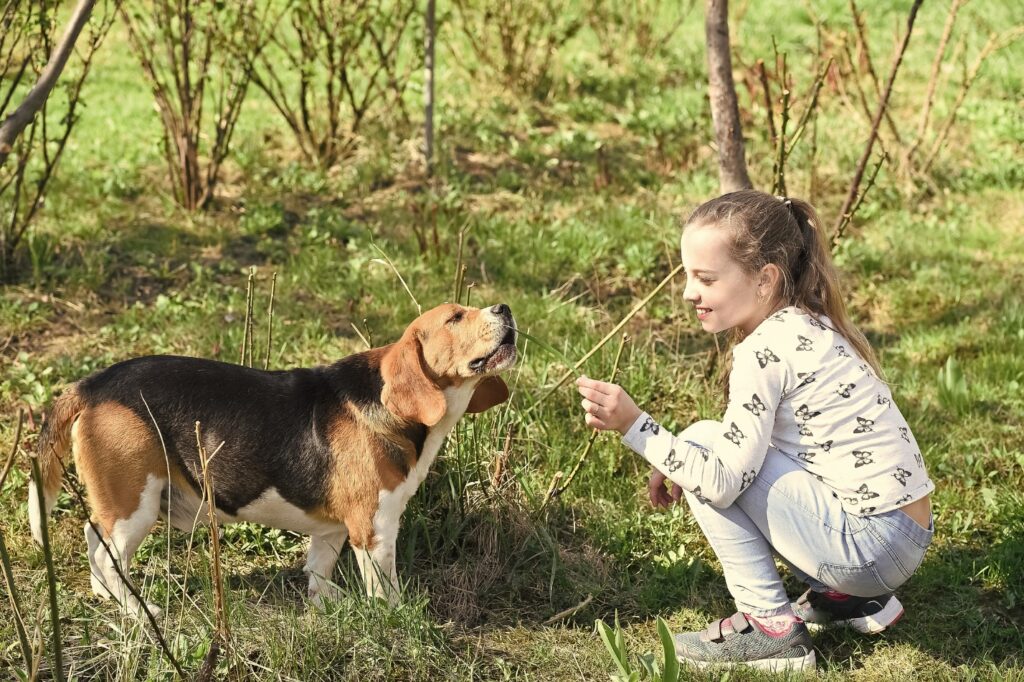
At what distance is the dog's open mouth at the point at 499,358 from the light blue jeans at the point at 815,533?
0.76 metres

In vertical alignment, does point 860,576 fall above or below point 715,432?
below

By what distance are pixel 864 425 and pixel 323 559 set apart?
1.95m

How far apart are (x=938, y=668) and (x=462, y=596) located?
1.69m

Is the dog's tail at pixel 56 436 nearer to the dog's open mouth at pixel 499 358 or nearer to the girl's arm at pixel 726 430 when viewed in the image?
the dog's open mouth at pixel 499 358

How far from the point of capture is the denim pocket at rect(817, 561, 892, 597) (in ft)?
11.8

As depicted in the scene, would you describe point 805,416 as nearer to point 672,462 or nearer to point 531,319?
point 672,462

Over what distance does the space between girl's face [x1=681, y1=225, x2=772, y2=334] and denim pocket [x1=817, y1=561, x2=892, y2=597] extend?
0.83 m

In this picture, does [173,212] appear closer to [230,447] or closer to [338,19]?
[338,19]

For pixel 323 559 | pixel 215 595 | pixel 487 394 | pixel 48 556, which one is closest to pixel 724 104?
pixel 487 394

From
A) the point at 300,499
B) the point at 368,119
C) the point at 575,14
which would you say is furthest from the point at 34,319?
the point at 575,14

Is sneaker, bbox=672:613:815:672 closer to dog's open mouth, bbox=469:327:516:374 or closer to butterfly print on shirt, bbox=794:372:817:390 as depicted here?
butterfly print on shirt, bbox=794:372:817:390

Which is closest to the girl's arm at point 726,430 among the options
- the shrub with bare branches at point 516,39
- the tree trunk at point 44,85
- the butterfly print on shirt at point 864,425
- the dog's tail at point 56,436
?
the butterfly print on shirt at point 864,425

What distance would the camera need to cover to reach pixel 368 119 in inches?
325

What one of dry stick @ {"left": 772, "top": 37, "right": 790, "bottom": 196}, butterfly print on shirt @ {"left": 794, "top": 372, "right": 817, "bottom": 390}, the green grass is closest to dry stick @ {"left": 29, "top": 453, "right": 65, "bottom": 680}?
the green grass
